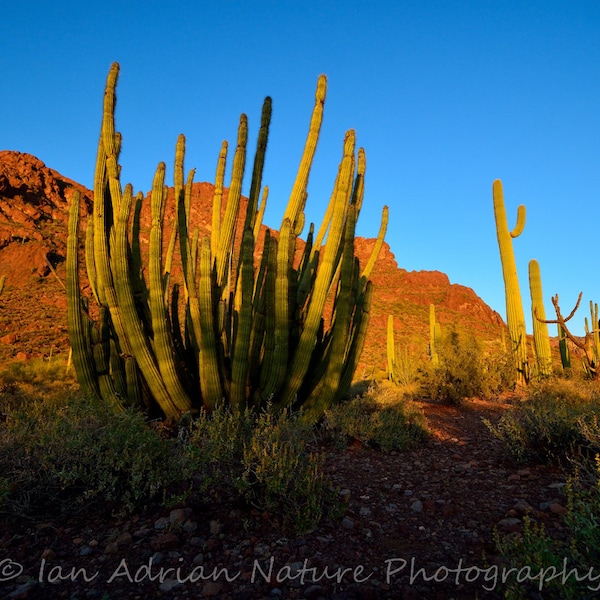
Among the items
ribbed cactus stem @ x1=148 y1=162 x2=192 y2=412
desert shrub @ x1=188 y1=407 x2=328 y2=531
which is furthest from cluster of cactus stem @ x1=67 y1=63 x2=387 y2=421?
desert shrub @ x1=188 y1=407 x2=328 y2=531

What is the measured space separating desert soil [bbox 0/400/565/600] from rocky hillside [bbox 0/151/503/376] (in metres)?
15.2

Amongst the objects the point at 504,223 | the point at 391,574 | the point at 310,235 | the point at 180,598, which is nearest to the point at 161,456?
the point at 180,598

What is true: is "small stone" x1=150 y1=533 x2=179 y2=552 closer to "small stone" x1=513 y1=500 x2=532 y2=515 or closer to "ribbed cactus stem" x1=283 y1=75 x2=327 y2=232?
"small stone" x1=513 y1=500 x2=532 y2=515

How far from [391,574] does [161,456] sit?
2.18 metres

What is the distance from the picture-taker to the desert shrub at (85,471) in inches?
142

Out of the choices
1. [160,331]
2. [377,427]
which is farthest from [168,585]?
[377,427]

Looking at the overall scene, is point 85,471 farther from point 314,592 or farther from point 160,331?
point 160,331

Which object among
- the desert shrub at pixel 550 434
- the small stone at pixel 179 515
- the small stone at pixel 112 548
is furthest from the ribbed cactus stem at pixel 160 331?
the desert shrub at pixel 550 434

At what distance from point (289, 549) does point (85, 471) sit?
1.82m

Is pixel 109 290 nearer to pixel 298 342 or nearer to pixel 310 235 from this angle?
pixel 298 342

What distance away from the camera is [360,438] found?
621 centimetres

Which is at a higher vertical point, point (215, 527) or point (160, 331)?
point (160, 331)
